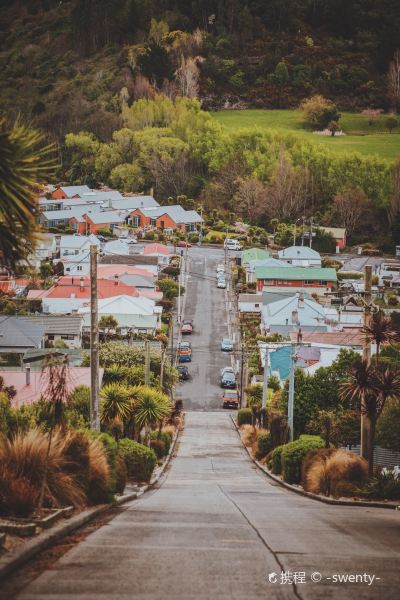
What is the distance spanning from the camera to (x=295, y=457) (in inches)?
1094

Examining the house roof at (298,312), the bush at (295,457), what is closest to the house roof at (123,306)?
the house roof at (298,312)

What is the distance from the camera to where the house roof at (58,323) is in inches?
2675

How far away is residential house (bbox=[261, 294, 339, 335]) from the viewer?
7088cm

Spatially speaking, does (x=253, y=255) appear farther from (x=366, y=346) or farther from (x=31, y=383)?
(x=366, y=346)

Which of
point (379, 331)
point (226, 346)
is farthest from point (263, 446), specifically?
point (226, 346)

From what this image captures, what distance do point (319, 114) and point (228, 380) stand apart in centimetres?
10334

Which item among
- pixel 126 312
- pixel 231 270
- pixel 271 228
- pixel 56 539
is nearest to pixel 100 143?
pixel 271 228

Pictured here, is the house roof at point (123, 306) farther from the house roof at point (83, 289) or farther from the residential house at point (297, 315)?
the residential house at point (297, 315)

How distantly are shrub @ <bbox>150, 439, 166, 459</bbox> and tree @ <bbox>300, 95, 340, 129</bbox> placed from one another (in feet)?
418

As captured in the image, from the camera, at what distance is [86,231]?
11288cm

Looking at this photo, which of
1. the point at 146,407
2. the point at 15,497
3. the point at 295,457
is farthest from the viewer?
the point at 146,407

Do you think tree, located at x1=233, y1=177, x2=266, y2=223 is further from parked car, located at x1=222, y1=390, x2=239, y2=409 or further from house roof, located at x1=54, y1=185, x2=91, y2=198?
parked car, located at x1=222, y1=390, x2=239, y2=409

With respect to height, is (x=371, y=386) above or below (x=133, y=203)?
below

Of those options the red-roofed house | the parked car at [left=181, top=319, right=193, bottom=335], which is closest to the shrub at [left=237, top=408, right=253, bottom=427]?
the parked car at [left=181, top=319, right=193, bottom=335]
